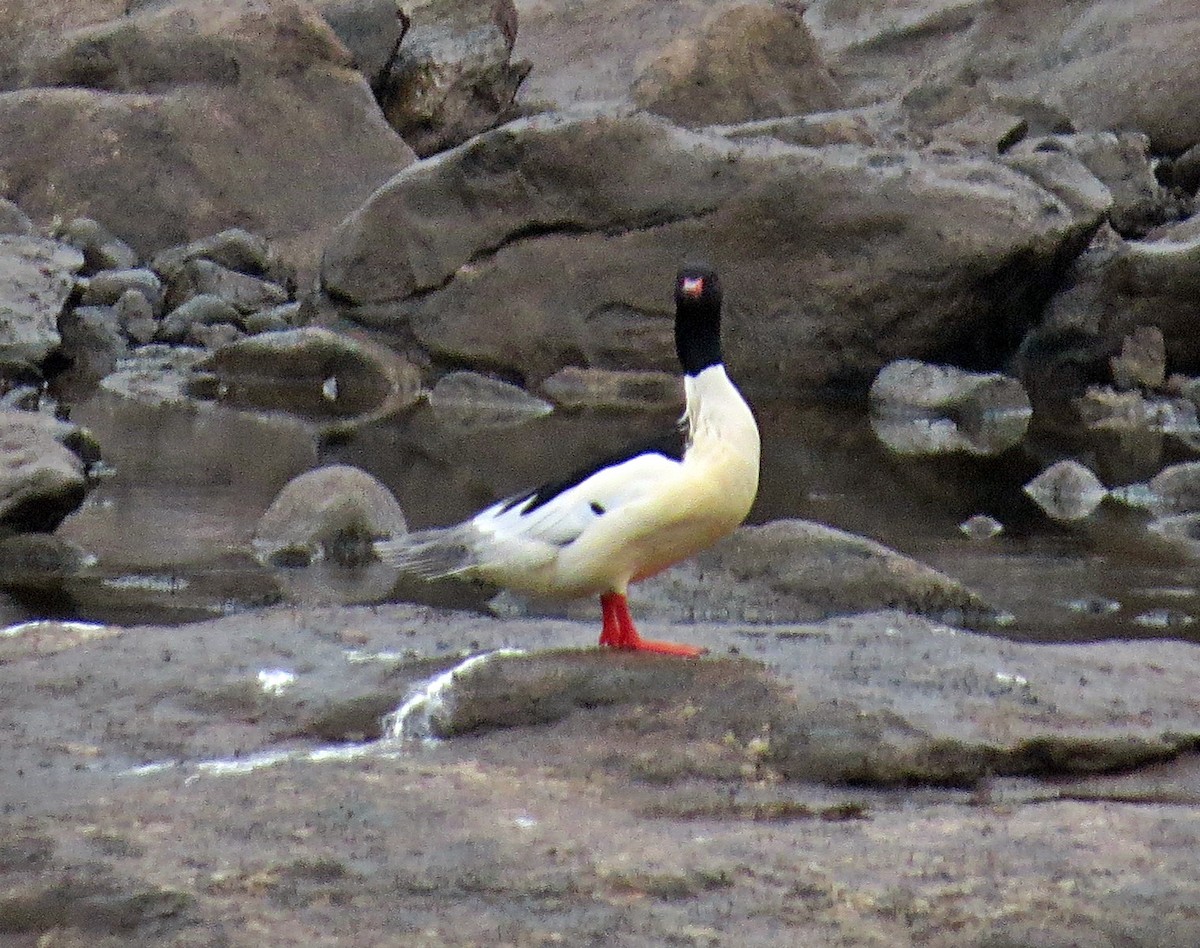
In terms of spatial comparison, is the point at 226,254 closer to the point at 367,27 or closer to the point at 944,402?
the point at 367,27

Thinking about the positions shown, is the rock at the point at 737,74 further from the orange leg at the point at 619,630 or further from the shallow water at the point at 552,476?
the orange leg at the point at 619,630

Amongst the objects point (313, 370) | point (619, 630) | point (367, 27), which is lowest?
point (619, 630)

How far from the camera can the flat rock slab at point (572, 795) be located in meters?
4.06

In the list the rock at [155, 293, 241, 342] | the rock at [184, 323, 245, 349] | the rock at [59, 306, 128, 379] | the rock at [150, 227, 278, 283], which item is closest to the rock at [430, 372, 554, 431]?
the rock at [184, 323, 245, 349]

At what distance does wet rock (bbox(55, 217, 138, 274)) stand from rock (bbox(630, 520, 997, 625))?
11.3 meters

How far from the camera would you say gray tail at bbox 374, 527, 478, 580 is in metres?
5.87

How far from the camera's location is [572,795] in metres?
4.80

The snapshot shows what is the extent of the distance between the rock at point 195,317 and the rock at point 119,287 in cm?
32

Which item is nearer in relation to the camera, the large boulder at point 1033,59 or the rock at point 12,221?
the rock at point 12,221

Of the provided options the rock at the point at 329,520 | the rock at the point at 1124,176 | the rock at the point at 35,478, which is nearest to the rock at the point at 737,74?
the rock at the point at 1124,176

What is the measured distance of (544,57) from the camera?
26281mm

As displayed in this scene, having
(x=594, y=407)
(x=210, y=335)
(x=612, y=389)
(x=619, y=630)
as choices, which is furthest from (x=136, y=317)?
(x=619, y=630)

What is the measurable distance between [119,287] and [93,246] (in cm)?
76

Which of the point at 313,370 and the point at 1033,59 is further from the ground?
the point at 1033,59
